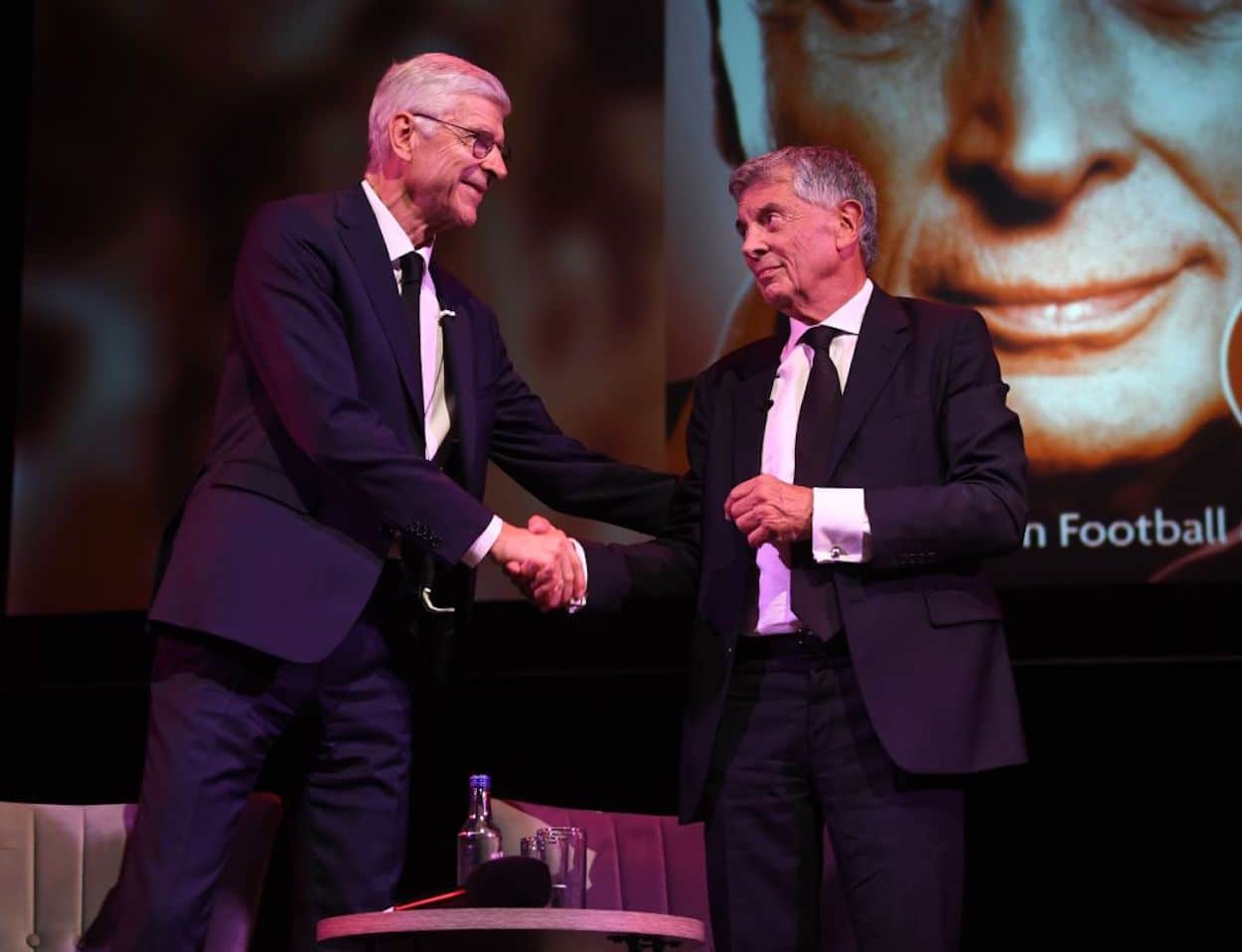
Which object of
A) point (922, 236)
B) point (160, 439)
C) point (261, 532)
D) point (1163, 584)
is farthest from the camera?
point (160, 439)

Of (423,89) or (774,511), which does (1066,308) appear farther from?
(423,89)

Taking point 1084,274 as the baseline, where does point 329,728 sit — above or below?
below

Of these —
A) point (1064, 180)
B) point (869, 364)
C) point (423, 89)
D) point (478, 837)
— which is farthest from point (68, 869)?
point (1064, 180)

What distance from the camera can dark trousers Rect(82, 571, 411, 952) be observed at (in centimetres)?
240

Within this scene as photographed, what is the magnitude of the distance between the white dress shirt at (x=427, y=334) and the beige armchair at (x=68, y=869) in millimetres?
620

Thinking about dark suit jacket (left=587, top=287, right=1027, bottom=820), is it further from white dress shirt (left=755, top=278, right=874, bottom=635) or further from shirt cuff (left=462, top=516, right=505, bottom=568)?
shirt cuff (left=462, top=516, right=505, bottom=568)

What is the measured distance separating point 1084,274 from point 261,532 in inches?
79.1

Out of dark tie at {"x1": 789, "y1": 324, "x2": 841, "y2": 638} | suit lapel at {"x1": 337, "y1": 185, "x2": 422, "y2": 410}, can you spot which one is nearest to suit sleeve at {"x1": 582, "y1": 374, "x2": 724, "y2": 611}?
dark tie at {"x1": 789, "y1": 324, "x2": 841, "y2": 638}

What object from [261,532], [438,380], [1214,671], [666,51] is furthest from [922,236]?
[261,532]

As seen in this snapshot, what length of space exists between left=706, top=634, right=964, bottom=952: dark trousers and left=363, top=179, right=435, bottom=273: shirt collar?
0.87m

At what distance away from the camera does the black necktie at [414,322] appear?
8.91 feet

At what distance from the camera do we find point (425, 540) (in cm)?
262

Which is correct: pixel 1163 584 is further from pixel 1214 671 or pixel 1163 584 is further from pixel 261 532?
pixel 261 532

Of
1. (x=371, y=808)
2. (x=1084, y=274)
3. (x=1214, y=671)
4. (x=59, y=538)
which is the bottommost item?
(x=371, y=808)
